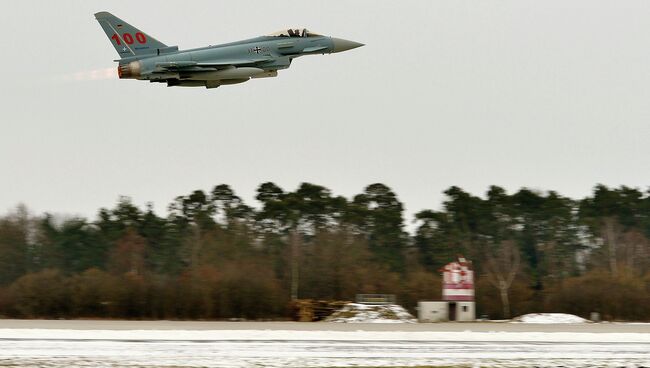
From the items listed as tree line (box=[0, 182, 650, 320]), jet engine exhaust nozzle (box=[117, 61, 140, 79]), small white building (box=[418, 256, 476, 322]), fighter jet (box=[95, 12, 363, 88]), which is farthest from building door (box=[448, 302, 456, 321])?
jet engine exhaust nozzle (box=[117, 61, 140, 79])

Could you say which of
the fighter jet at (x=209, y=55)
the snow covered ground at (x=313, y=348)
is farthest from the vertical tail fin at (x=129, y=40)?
the snow covered ground at (x=313, y=348)

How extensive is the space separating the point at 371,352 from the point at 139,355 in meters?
6.86

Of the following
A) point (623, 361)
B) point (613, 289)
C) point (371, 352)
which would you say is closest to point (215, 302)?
point (613, 289)

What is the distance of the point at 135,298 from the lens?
212 ft

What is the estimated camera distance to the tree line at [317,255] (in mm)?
64000

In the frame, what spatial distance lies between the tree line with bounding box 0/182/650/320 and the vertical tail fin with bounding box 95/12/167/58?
2166 centimetres

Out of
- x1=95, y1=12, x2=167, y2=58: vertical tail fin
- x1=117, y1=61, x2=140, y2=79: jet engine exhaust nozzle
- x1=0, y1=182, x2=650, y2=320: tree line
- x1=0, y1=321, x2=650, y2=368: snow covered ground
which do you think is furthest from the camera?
x1=0, y1=182, x2=650, y2=320: tree line

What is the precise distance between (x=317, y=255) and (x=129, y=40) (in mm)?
36742

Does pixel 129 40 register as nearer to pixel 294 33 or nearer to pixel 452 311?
pixel 294 33

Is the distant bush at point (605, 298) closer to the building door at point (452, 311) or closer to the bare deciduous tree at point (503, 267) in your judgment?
the bare deciduous tree at point (503, 267)

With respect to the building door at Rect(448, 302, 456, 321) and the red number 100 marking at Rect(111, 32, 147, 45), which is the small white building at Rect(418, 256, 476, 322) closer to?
the building door at Rect(448, 302, 456, 321)

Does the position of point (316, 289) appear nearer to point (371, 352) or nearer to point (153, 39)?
point (153, 39)

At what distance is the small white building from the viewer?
55.0 metres

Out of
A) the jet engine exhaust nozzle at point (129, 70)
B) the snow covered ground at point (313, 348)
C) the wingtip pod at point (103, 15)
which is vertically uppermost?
the wingtip pod at point (103, 15)
